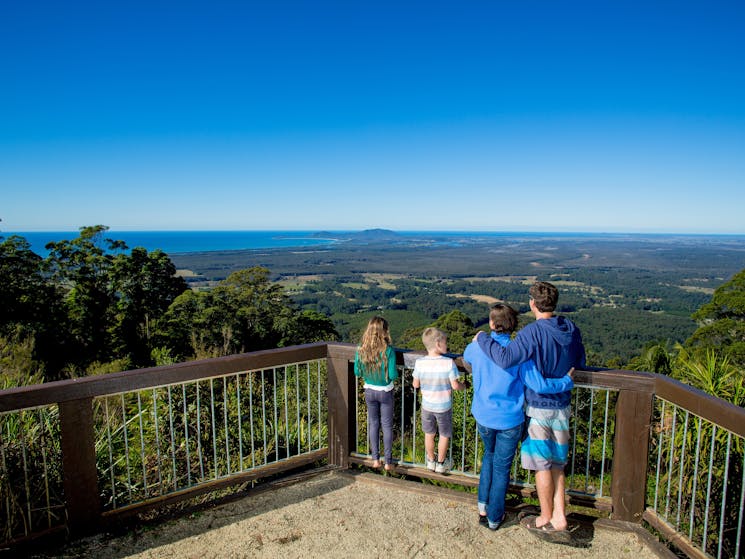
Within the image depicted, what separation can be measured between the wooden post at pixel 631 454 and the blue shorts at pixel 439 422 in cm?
116

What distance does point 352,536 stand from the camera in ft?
10.5

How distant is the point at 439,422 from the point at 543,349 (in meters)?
1.15

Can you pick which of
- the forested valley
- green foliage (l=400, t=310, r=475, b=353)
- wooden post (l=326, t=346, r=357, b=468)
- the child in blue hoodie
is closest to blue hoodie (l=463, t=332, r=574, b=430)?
the child in blue hoodie

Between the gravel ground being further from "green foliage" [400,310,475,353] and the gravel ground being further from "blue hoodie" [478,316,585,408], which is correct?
"green foliage" [400,310,475,353]

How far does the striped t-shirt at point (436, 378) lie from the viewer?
11.7 feet

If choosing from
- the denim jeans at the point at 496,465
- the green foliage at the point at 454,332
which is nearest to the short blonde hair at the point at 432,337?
the denim jeans at the point at 496,465

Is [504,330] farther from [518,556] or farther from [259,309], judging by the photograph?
[259,309]

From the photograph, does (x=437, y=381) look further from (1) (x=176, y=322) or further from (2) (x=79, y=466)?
(1) (x=176, y=322)

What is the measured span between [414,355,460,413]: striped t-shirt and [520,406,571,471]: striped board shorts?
2.28 feet

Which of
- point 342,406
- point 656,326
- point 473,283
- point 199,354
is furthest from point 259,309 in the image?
point 473,283

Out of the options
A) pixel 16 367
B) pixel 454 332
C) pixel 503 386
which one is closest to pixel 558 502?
pixel 503 386

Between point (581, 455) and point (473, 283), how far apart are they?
315 ft

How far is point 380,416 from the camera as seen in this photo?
400 centimetres

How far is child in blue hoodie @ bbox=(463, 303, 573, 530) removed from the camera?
2.97 m
